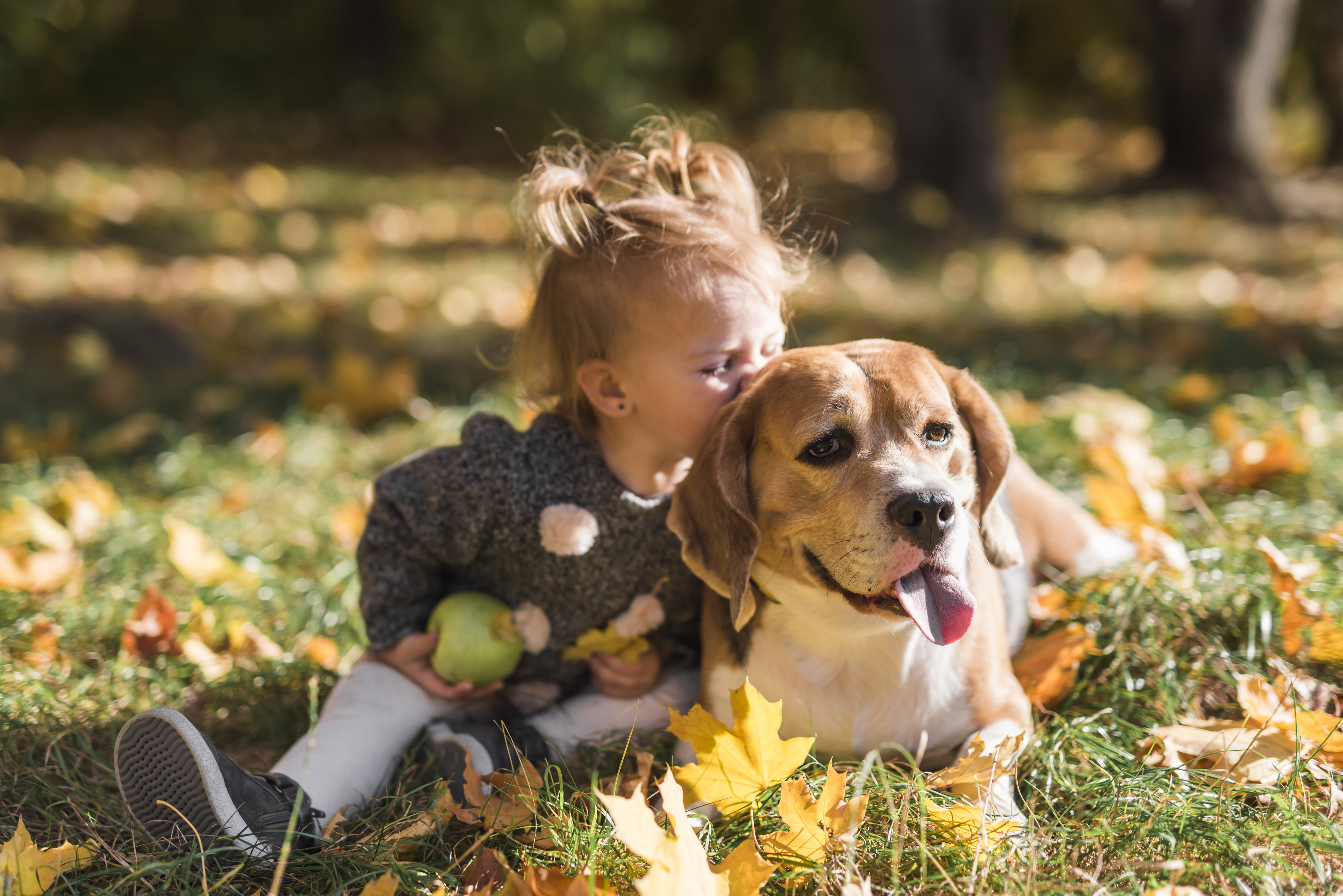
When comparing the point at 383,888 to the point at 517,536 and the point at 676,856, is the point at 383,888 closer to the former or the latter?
the point at 676,856

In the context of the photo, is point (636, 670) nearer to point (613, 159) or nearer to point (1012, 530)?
point (1012, 530)

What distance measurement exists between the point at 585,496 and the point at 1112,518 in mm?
1786

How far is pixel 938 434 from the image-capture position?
2393 mm

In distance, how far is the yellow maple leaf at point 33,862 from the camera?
6.51 ft

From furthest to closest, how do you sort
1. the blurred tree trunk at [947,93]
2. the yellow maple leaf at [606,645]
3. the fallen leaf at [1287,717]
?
the blurred tree trunk at [947,93] < the yellow maple leaf at [606,645] < the fallen leaf at [1287,717]

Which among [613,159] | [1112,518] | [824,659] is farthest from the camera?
[1112,518]

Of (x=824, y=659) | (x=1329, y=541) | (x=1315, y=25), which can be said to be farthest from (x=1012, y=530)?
(x=1315, y=25)

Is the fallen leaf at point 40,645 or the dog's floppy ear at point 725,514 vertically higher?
the dog's floppy ear at point 725,514

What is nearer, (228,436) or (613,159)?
(613,159)

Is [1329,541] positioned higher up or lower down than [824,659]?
lower down

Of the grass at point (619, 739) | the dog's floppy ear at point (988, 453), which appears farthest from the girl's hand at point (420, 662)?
the dog's floppy ear at point (988, 453)

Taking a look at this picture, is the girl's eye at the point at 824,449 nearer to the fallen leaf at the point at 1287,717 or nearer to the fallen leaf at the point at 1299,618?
the fallen leaf at the point at 1287,717

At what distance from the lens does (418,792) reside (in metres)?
2.52

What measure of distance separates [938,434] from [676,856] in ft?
3.61
